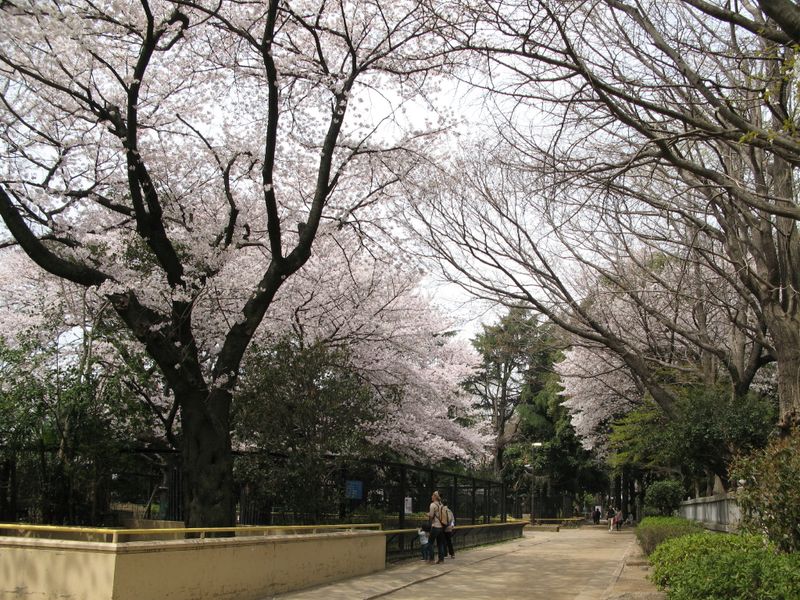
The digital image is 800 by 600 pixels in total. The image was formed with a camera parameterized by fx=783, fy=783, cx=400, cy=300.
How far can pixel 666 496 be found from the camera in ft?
114

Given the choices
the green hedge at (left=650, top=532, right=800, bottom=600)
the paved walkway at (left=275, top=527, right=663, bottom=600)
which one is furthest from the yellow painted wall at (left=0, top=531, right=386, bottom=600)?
the green hedge at (left=650, top=532, right=800, bottom=600)

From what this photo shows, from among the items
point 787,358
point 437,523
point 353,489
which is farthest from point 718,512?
point 353,489

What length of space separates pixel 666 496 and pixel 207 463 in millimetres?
28115

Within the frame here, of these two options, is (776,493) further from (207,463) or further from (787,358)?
(207,463)

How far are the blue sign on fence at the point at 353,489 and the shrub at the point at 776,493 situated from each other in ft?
24.6

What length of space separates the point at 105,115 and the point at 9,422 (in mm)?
5944

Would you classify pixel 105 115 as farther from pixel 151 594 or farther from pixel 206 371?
pixel 206 371

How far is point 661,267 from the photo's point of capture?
2248cm

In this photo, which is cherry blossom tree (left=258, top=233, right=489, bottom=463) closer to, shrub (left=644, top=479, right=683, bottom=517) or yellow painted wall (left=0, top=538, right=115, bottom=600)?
yellow painted wall (left=0, top=538, right=115, bottom=600)

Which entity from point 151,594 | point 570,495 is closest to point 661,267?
point 151,594

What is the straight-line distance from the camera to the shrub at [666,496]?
3478cm

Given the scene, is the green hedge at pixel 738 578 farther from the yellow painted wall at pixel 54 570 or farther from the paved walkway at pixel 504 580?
the yellow painted wall at pixel 54 570

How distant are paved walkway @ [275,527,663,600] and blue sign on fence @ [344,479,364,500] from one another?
5.00 ft

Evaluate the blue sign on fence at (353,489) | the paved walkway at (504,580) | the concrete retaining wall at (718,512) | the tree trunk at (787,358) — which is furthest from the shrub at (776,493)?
the blue sign on fence at (353,489)
